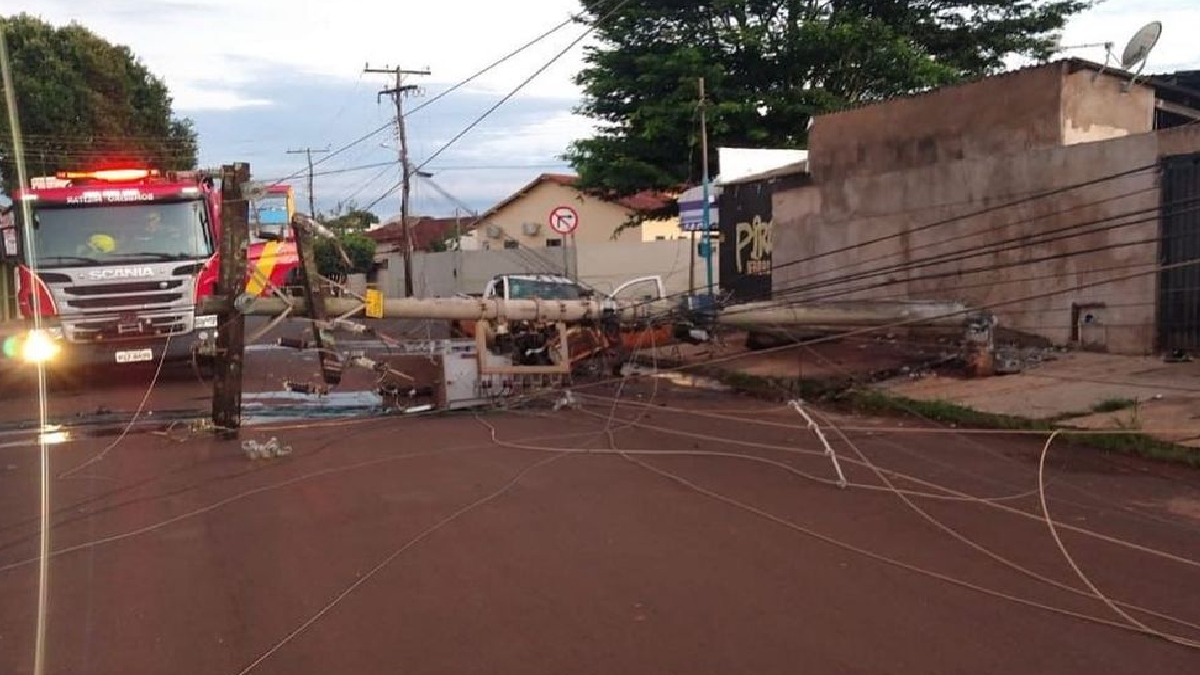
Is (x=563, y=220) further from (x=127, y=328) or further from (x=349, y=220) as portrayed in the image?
(x=349, y=220)

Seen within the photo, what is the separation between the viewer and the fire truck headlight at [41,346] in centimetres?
1557

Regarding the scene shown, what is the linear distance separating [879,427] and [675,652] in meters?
6.91

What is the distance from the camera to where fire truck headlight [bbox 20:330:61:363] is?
1557 centimetres

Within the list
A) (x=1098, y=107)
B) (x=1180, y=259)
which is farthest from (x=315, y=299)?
(x=1098, y=107)

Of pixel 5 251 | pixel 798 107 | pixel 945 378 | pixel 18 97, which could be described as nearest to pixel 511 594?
pixel 945 378

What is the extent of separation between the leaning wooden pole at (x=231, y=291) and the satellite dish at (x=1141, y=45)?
11222 millimetres

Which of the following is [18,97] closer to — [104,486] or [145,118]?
[145,118]

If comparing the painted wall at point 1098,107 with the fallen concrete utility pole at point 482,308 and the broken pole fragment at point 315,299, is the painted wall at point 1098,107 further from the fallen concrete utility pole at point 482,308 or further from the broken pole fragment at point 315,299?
the broken pole fragment at point 315,299

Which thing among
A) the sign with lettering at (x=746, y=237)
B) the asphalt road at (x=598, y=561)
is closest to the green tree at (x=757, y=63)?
the sign with lettering at (x=746, y=237)

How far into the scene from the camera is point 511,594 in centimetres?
581

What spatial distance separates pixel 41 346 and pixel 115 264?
1.63m

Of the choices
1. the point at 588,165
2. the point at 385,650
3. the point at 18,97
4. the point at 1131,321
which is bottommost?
the point at 385,650

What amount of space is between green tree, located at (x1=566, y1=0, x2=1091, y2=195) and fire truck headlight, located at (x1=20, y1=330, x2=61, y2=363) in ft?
51.7

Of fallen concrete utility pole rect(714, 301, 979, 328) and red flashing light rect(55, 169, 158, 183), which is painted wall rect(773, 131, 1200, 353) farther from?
red flashing light rect(55, 169, 158, 183)
